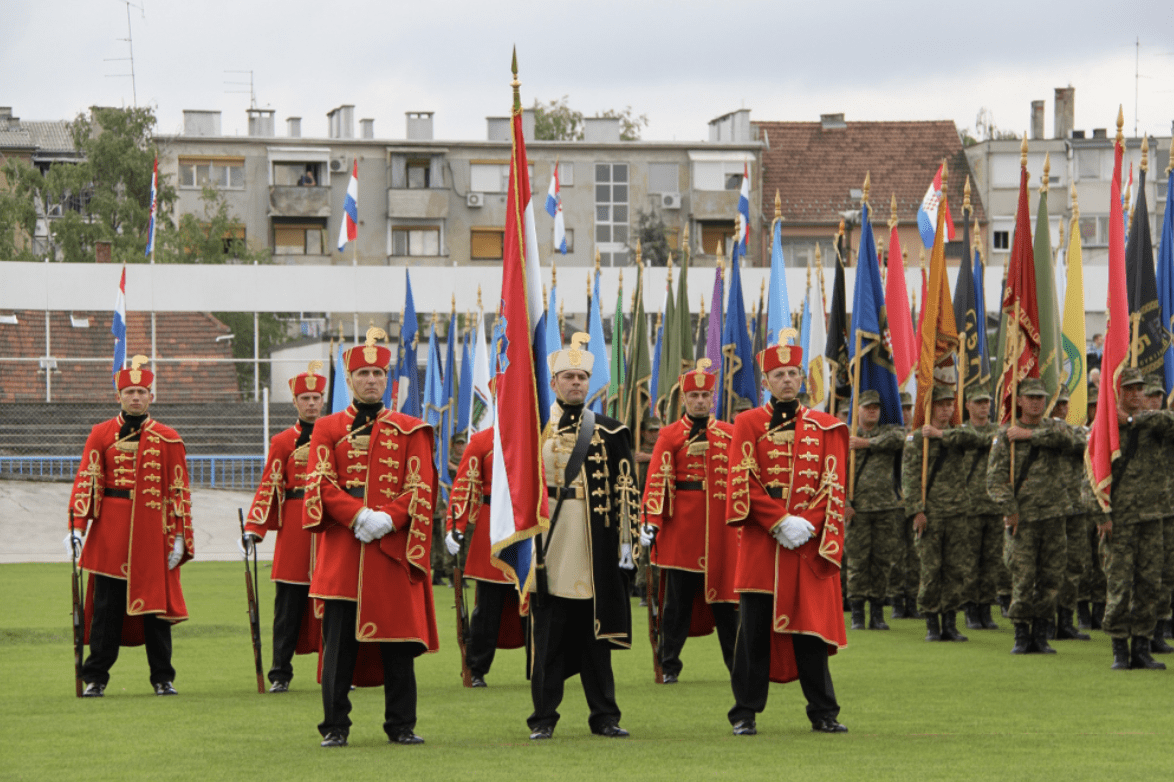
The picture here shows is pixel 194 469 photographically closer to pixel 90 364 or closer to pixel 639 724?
pixel 90 364

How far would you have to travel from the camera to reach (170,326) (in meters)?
35.0

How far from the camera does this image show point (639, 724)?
860cm

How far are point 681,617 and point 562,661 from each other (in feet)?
9.28

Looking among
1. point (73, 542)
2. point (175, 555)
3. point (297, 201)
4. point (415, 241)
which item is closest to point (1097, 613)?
point (175, 555)

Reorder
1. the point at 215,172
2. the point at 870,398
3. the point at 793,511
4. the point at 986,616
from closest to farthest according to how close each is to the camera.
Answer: the point at 793,511
the point at 870,398
the point at 986,616
the point at 215,172

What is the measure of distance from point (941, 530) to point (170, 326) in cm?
2515

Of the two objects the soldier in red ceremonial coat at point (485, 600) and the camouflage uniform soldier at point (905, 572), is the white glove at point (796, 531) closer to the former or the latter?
the soldier in red ceremonial coat at point (485, 600)

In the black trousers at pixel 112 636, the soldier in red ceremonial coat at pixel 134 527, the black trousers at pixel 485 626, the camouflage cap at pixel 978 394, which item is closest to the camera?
the black trousers at pixel 112 636

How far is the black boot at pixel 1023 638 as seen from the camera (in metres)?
11.7

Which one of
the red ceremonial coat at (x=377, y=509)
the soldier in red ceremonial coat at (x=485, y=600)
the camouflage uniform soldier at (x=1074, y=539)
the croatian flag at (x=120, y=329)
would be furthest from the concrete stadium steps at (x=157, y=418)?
the red ceremonial coat at (x=377, y=509)

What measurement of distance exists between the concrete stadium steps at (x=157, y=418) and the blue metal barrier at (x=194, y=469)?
1.09 metres

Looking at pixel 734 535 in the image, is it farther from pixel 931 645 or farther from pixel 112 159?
pixel 112 159

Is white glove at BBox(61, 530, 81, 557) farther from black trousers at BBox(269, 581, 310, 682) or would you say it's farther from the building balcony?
the building balcony

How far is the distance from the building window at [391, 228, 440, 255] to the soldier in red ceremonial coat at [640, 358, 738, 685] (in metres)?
45.4
